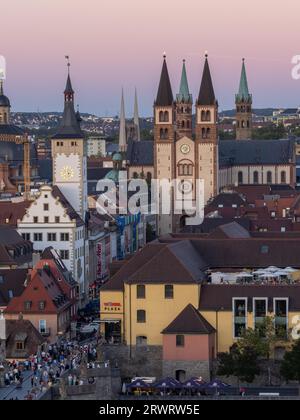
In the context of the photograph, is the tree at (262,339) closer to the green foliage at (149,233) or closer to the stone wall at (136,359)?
the stone wall at (136,359)

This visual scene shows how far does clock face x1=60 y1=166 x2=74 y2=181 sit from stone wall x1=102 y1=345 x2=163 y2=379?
2975 centimetres

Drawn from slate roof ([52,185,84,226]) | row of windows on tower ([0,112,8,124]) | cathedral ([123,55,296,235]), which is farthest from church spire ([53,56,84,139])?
row of windows on tower ([0,112,8,124])

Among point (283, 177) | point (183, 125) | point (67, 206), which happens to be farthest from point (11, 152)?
point (67, 206)

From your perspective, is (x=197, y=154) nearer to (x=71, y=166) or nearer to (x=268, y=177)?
(x=268, y=177)

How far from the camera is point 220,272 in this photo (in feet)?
228

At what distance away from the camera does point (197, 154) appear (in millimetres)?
147500

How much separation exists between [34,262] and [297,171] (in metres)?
99.9

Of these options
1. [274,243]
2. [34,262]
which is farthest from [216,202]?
[274,243]

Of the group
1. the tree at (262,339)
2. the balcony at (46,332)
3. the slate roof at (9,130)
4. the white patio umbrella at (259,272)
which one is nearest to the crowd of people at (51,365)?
the balcony at (46,332)

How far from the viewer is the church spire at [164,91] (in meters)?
147

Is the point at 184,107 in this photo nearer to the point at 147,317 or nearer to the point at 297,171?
the point at 297,171

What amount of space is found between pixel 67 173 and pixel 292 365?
35708mm

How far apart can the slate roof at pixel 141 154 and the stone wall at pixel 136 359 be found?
91.9 m

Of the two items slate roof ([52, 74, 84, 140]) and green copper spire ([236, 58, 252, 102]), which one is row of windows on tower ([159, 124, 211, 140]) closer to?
green copper spire ([236, 58, 252, 102])
